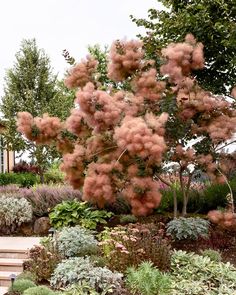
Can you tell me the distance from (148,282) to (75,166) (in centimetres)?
318

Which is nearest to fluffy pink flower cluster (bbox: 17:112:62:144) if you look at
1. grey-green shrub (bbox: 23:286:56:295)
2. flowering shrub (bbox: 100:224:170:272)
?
flowering shrub (bbox: 100:224:170:272)

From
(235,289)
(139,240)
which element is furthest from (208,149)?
(235,289)

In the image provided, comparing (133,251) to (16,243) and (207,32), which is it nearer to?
(16,243)

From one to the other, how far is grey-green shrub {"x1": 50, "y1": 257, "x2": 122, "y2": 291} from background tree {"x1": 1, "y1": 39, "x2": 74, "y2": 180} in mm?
15551

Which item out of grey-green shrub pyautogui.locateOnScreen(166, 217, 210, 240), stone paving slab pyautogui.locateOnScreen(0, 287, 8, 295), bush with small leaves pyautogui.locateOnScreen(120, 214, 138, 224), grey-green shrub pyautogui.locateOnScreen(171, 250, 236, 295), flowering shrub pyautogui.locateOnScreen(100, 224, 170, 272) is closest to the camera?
grey-green shrub pyautogui.locateOnScreen(171, 250, 236, 295)

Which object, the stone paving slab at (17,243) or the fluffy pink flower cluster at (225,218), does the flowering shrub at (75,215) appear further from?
the fluffy pink flower cluster at (225,218)

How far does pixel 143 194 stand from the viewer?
29.0ft

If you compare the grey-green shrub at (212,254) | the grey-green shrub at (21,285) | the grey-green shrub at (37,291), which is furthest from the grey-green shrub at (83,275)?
the grey-green shrub at (212,254)

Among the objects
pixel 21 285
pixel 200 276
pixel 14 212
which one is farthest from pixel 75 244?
pixel 14 212

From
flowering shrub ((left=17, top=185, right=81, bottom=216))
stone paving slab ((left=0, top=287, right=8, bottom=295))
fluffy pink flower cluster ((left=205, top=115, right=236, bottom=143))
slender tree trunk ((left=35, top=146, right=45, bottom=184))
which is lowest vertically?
stone paving slab ((left=0, top=287, right=8, bottom=295))

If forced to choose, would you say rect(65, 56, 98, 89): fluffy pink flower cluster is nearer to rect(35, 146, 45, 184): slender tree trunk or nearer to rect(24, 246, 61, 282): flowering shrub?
rect(24, 246, 61, 282): flowering shrub

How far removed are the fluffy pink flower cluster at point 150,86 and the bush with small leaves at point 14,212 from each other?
3343 mm

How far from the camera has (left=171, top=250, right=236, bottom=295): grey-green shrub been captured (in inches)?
269

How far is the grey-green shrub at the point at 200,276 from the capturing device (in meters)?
6.84
